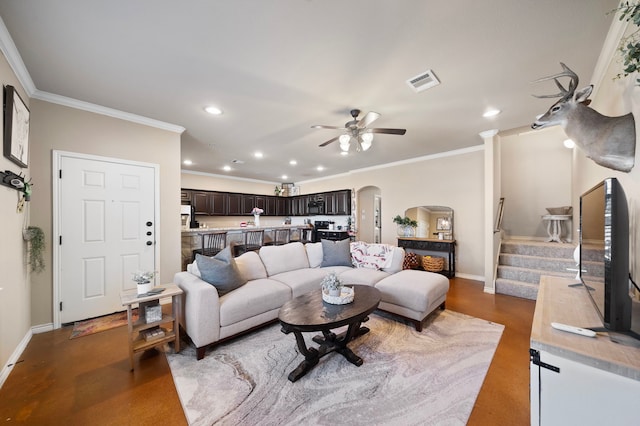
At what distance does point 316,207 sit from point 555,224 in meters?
5.74

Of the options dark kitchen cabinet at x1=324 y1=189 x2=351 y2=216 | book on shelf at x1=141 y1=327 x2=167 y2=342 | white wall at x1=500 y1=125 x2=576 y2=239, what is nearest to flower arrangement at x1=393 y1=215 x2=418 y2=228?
dark kitchen cabinet at x1=324 y1=189 x2=351 y2=216

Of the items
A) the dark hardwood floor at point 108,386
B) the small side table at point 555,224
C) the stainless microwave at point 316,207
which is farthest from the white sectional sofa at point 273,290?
the stainless microwave at point 316,207

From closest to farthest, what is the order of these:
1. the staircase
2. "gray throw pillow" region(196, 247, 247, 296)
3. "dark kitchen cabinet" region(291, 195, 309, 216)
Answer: "gray throw pillow" region(196, 247, 247, 296)
the staircase
"dark kitchen cabinet" region(291, 195, 309, 216)

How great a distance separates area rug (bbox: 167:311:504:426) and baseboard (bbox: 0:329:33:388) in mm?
1185

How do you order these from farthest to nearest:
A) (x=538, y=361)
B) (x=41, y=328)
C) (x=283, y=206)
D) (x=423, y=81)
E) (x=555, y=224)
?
(x=283, y=206), (x=555, y=224), (x=41, y=328), (x=423, y=81), (x=538, y=361)

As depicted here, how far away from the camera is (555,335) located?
1.08 m

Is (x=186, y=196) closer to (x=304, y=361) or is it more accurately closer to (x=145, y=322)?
(x=145, y=322)

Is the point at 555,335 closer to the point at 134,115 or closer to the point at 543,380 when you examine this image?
the point at 543,380

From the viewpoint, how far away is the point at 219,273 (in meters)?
2.45

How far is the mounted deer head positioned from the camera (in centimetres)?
136

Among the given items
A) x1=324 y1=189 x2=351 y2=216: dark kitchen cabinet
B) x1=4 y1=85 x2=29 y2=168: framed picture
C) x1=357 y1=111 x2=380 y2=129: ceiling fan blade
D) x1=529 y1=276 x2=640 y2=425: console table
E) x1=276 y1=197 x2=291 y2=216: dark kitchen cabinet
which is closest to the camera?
x1=529 y1=276 x2=640 y2=425: console table

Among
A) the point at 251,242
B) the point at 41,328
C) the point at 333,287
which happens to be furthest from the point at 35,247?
the point at 251,242

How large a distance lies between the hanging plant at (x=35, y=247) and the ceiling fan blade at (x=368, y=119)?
3.90 meters

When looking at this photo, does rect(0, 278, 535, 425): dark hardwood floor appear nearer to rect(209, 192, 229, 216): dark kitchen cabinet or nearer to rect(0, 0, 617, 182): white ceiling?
rect(0, 0, 617, 182): white ceiling
